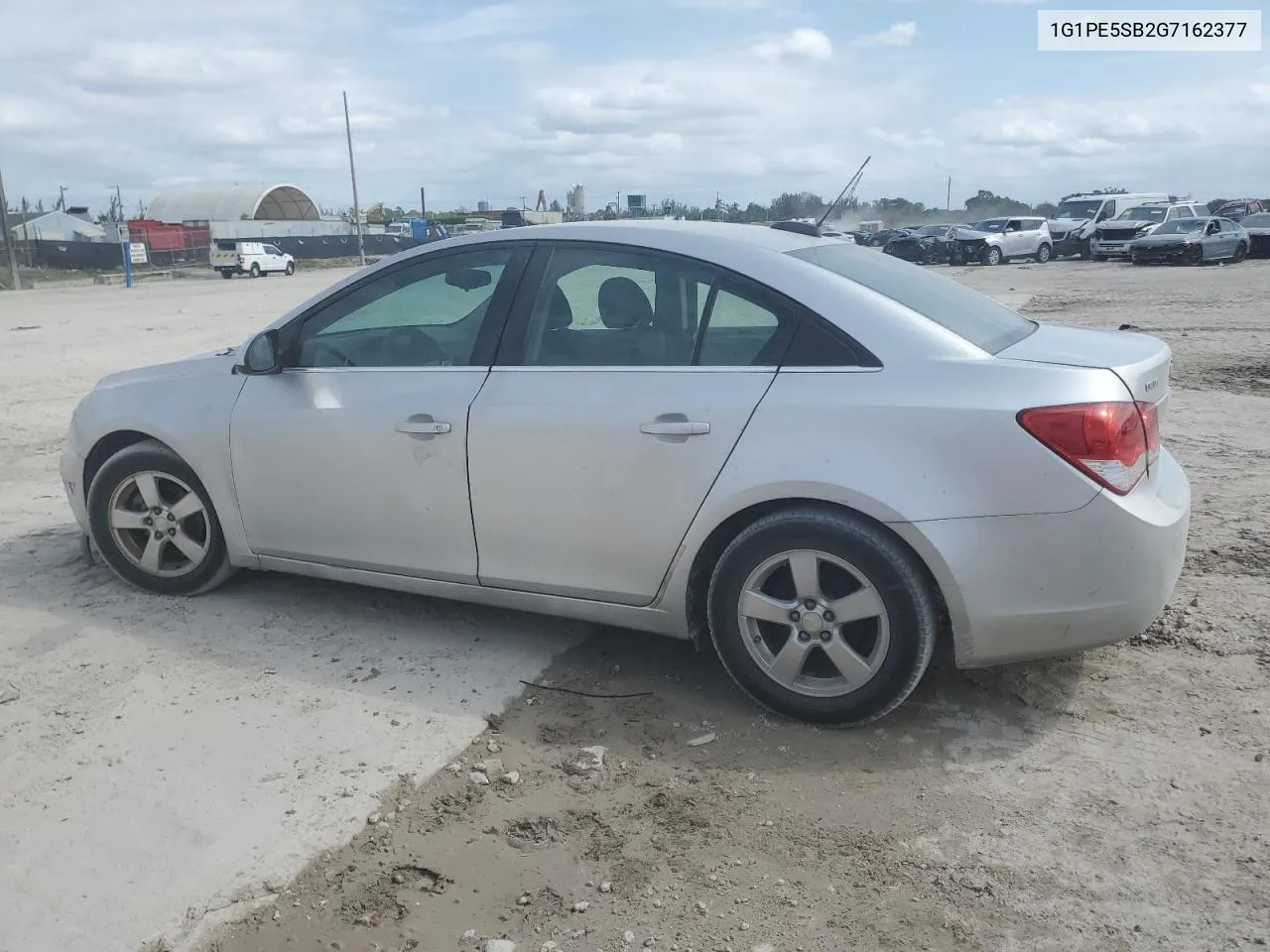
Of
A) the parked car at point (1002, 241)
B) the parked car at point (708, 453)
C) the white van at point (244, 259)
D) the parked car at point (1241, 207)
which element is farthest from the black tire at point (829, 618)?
the parked car at point (1241, 207)

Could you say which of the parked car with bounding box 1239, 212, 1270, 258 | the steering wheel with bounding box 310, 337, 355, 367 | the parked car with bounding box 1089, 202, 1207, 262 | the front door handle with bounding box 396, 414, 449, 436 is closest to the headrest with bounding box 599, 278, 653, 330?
the front door handle with bounding box 396, 414, 449, 436

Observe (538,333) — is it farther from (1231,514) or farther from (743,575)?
(1231,514)

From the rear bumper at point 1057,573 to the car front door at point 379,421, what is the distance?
5.83 ft

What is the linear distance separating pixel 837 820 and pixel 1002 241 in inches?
1428

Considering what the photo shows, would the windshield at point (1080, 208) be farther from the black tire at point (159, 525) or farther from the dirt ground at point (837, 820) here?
the black tire at point (159, 525)

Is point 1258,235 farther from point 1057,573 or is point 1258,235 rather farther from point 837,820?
point 837,820

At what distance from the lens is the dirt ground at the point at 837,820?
2.66 metres

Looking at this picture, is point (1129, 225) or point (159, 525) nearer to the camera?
point (159, 525)

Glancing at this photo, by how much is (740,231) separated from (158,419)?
260 centimetres

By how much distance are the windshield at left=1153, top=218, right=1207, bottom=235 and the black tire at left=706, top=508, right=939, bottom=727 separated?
3337cm

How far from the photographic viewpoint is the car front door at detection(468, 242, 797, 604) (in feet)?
11.9

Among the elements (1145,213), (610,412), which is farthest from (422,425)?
(1145,213)

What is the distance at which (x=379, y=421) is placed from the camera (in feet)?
13.7

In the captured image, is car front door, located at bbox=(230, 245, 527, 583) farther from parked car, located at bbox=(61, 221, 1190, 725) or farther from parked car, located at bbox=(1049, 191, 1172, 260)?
parked car, located at bbox=(1049, 191, 1172, 260)
